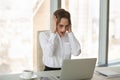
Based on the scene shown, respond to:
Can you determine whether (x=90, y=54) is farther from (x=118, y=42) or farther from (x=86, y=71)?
(x=86, y=71)

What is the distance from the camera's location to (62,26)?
8.73 ft

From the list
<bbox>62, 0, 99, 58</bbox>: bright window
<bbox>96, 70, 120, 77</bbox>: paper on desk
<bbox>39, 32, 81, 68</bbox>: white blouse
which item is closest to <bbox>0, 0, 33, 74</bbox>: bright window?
<bbox>62, 0, 99, 58</bbox>: bright window

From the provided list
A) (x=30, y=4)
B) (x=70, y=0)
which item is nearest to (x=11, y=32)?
(x=30, y=4)

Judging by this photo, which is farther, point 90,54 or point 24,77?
point 90,54

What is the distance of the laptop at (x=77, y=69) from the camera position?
76.8 inches

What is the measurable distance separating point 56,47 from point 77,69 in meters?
0.71

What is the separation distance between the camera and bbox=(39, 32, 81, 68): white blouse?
Result: 259 cm

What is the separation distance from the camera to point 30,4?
3.68 meters

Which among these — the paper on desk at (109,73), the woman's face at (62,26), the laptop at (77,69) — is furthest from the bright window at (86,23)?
the laptop at (77,69)

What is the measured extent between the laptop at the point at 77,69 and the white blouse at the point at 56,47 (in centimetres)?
51

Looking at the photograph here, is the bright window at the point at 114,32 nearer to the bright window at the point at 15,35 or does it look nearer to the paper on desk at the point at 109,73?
the bright window at the point at 15,35

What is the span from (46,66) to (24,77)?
720 mm

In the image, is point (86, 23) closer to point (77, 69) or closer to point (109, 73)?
point (109, 73)

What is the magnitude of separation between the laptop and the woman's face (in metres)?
0.71
